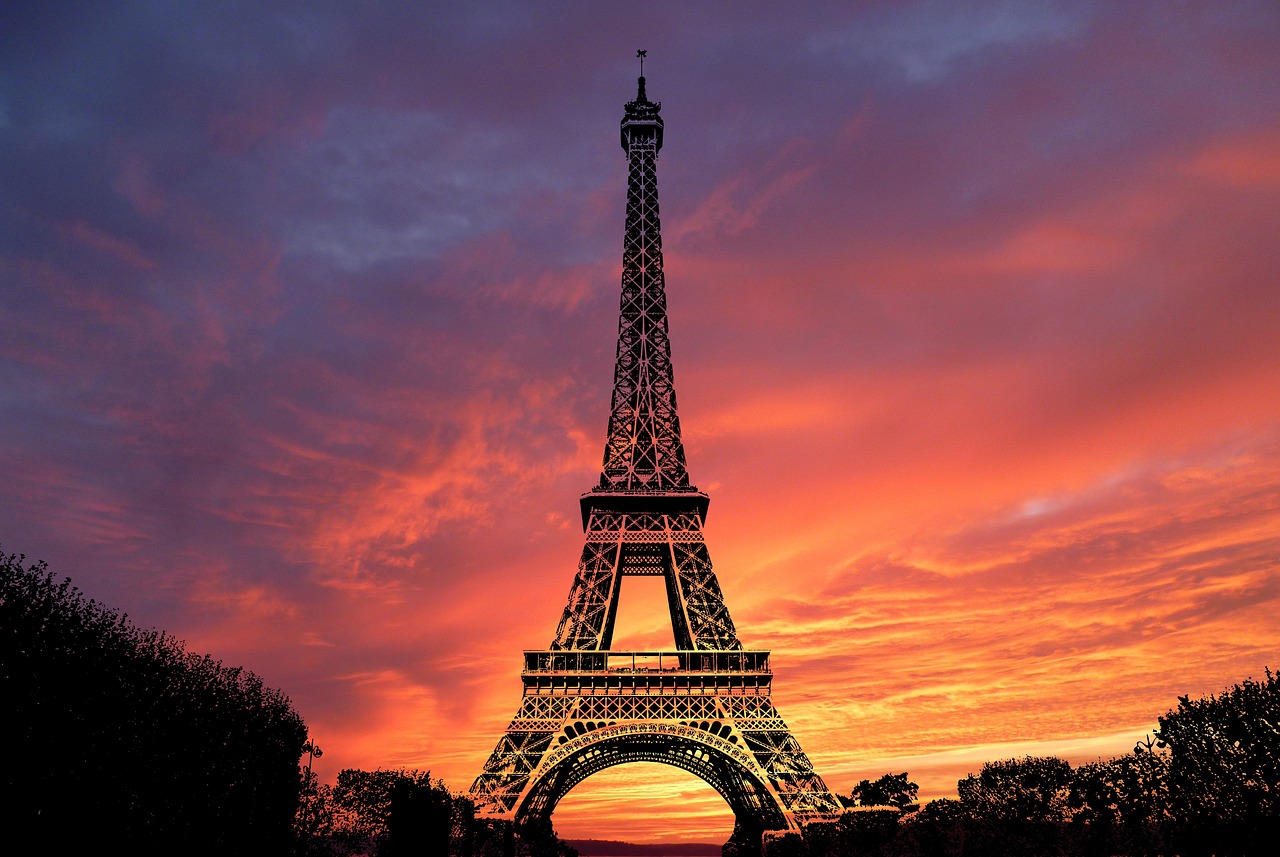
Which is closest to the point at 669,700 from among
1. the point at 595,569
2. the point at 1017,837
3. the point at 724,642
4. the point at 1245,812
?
the point at 724,642

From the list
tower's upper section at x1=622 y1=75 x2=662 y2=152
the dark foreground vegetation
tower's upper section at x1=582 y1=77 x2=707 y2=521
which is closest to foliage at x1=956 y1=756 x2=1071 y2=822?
the dark foreground vegetation

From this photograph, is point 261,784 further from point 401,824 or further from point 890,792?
point 890,792

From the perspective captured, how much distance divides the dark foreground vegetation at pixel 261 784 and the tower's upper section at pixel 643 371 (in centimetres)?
2718

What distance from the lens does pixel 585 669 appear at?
6794 cm

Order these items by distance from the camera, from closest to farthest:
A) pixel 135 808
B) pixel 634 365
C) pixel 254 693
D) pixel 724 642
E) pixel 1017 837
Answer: pixel 135 808, pixel 254 693, pixel 1017 837, pixel 724 642, pixel 634 365

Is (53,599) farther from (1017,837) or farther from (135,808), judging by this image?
(1017,837)

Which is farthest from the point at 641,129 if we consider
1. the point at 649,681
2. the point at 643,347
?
the point at 649,681

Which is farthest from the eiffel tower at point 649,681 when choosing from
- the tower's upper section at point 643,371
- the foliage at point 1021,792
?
the foliage at point 1021,792

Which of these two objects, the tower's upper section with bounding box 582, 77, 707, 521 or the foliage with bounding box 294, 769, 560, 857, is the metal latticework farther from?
the foliage with bounding box 294, 769, 560, 857

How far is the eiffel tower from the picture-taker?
64.5m

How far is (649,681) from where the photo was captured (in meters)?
68.6

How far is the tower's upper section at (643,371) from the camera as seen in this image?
7594cm

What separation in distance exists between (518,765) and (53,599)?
131 feet

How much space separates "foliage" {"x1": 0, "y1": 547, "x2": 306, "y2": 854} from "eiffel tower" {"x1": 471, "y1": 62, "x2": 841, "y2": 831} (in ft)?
76.5
